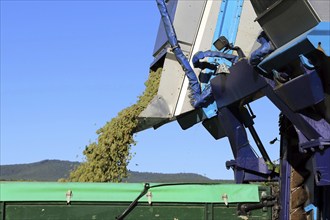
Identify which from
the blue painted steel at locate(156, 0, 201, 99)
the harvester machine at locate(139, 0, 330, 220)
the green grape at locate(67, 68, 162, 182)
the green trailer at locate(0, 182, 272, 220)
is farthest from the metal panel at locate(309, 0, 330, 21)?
the green grape at locate(67, 68, 162, 182)

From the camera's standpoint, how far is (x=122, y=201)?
2867mm

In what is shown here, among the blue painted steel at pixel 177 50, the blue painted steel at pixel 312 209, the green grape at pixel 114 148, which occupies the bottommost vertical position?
the blue painted steel at pixel 312 209

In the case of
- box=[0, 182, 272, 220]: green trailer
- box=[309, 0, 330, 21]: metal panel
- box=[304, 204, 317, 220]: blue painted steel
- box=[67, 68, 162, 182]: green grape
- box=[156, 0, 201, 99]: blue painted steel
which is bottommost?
box=[304, 204, 317, 220]: blue painted steel

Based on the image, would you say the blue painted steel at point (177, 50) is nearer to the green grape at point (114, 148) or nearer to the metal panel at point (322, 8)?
the green grape at point (114, 148)

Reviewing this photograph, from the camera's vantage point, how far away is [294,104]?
3037mm

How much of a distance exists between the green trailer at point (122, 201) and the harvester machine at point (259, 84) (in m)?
0.11

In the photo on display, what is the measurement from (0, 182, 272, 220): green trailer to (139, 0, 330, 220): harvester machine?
112 millimetres

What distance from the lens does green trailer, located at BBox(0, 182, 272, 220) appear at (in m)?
2.77

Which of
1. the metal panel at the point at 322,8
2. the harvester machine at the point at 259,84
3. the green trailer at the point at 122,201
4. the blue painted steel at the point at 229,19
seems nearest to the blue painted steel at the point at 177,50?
the harvester machine at the point at 259,84

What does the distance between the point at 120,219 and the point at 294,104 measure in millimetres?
1135

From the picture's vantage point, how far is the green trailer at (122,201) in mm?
2766

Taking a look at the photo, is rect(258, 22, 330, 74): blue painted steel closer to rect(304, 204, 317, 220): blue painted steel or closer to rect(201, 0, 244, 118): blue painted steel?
rect(304, 204, 317, 220): blue painted steel

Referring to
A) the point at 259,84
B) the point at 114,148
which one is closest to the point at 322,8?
the point at 259,84

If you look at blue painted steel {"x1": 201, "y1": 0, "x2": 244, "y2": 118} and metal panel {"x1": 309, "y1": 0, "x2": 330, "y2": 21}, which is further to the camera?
blue painted steel {"x1": 201, "y1": 0, "x2": 244, "y2": 118}
